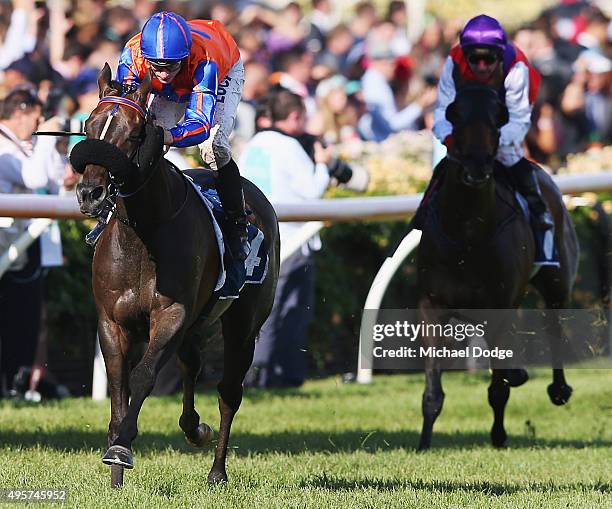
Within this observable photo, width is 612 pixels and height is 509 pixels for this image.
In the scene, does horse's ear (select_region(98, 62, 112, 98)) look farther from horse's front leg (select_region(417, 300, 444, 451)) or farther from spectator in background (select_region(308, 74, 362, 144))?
spectator in background (select_region(308, 74, 362, 144))

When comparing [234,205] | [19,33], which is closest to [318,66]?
[19,33]

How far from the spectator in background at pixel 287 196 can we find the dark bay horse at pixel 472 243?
5.69 ft

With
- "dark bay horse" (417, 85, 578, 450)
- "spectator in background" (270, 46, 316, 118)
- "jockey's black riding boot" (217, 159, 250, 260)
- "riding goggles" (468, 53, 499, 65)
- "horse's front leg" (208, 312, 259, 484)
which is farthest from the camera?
"spectator in background" (270, 46, 316, 118)

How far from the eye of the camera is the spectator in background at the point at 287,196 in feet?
30.8

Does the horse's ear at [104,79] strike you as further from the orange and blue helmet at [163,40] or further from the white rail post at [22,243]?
the white rail post at [22,243]

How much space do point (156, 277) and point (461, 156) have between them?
2.25m

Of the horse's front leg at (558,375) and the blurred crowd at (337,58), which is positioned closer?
the horse's front leg at (558,375)

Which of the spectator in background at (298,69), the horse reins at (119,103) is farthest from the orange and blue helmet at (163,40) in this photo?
the spectator in background at (298,69)

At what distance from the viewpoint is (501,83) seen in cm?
786

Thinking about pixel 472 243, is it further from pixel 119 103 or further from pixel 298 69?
pixel 298 69

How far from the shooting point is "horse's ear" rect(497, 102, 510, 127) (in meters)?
7.38

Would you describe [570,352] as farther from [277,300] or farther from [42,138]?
[42,138]

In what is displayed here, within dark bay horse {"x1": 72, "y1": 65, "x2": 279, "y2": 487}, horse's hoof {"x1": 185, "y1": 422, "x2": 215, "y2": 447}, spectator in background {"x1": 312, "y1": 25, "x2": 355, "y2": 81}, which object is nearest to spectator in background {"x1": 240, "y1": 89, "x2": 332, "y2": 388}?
horse's hoof {"x1": 185, "y1": 422, "x2": 215, "y2": 447}
